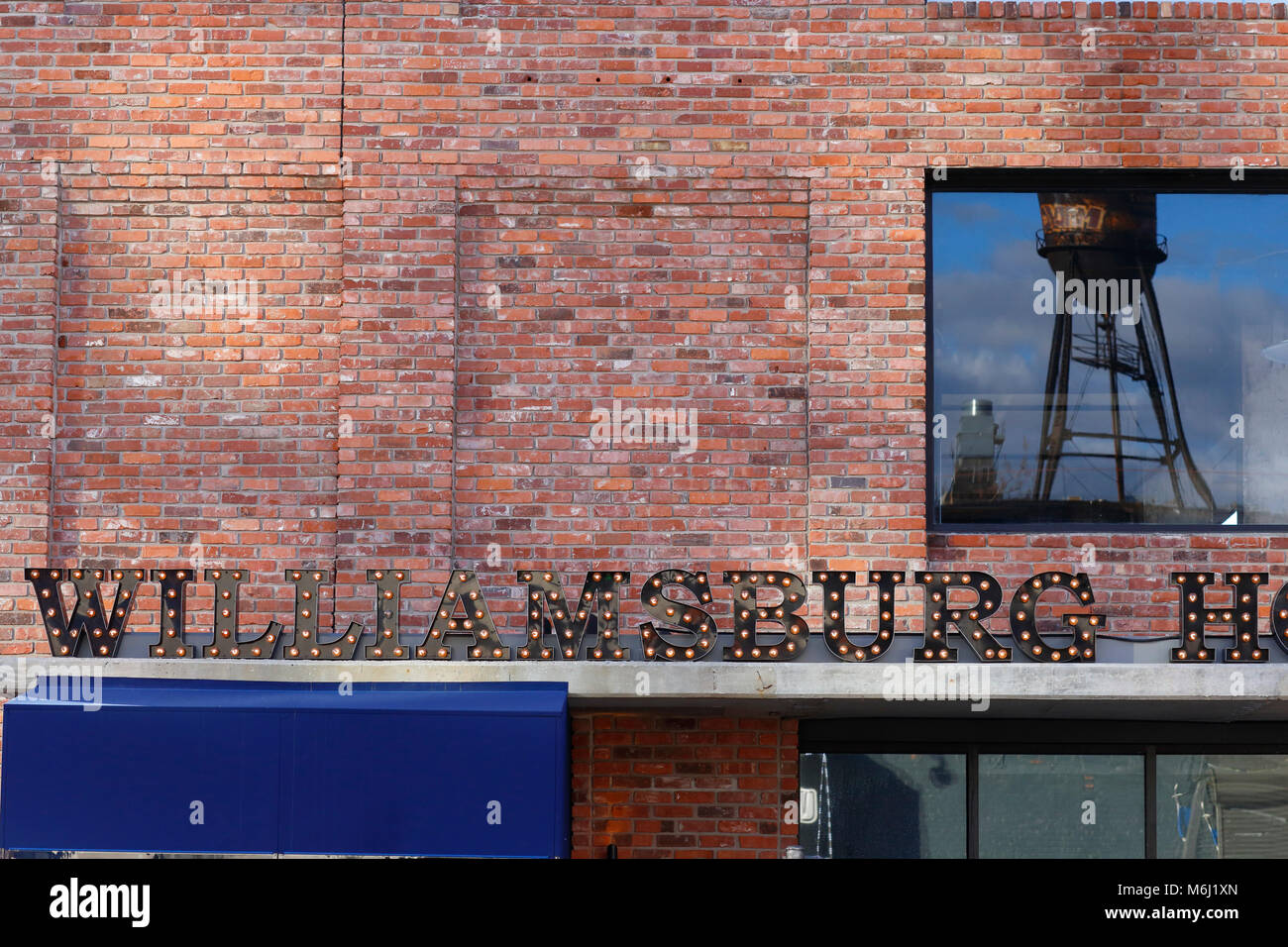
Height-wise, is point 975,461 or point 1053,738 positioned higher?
point 975,461

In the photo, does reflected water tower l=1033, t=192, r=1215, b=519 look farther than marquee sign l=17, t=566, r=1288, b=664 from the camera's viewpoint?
Yes

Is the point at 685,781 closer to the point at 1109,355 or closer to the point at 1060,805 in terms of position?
the point at 1060,805

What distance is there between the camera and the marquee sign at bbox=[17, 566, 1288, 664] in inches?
328

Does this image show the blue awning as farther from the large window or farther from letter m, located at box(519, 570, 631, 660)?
the large window

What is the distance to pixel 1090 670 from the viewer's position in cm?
811

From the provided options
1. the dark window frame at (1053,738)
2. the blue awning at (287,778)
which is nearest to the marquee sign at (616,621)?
the blue awning at (287,778)

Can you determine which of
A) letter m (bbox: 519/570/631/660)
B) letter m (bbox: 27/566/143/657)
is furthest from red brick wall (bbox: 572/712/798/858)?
letter m (bbox: 27/566/143/657)

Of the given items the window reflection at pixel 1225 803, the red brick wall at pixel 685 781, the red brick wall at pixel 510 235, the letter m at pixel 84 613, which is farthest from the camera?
the red brick wall at pixel 510 235

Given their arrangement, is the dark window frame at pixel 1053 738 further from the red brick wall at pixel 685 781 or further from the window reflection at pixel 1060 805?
the red brick wall at pixel 685 781

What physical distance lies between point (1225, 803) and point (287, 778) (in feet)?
19.1

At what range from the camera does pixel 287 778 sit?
26.6 feet

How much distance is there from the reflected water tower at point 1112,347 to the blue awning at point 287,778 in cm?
395

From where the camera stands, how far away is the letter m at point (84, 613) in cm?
853

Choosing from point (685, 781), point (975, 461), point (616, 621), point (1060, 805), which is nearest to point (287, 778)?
point (616, 621)
